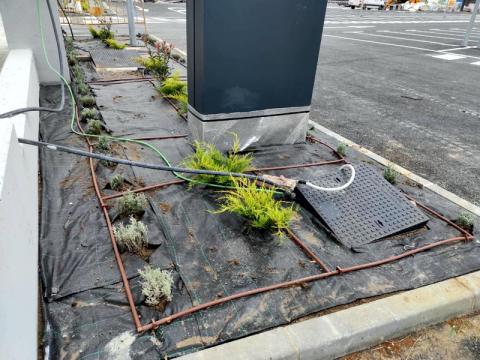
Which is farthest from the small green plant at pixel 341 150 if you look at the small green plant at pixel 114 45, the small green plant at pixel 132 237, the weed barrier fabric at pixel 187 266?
the small green plant at pixel 114 45

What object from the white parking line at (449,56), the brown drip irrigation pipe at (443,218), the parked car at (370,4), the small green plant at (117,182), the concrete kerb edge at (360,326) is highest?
the parked car at (370,4)

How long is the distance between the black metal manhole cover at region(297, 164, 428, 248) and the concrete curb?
550mm

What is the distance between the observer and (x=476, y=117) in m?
5.66

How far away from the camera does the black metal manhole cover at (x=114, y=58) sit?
702 centimetres

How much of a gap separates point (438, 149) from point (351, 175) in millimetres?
2075

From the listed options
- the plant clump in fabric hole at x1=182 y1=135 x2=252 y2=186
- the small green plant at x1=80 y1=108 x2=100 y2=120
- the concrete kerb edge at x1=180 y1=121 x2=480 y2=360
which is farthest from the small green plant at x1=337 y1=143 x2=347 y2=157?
the small green plant at x1=80 y1=108 x2=100 y2=120

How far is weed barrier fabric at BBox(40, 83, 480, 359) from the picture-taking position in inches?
72.7

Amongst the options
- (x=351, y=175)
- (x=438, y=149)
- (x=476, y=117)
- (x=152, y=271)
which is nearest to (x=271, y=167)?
(x=351, y=175)

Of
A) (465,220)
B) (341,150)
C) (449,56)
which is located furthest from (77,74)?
(449,56)

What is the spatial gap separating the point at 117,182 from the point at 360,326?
Result: 2.20 m

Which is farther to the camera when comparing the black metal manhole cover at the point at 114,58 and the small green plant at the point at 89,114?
the black metal manhole cover at the point at 114,58

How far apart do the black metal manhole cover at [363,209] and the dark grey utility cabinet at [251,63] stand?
3.58 ft

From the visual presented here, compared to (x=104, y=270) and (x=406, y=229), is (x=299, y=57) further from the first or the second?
(x=104, y=270)

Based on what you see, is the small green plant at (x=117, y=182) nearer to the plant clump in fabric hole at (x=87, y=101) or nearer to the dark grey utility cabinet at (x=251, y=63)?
the dark grey utility cabinet at (x=251, y=63)
